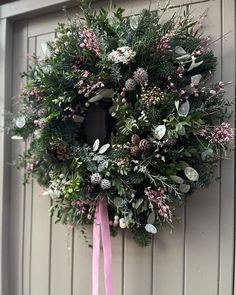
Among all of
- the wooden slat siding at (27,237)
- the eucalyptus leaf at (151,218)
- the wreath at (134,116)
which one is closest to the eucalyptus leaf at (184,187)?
the wreath at (134,116)

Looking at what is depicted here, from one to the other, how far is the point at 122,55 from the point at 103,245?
0.58m

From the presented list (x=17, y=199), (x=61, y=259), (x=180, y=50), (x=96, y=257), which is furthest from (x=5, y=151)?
(x=180, y=50)

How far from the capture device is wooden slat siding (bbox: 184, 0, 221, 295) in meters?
1.13

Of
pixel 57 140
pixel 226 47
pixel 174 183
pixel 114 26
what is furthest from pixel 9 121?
pixel 226 47

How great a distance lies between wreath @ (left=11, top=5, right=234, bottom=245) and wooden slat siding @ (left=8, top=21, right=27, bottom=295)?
1.00 feet

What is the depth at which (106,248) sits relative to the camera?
1.17m

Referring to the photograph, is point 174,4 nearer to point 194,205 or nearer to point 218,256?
point 194,205

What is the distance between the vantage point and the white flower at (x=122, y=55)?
1060 millimetres

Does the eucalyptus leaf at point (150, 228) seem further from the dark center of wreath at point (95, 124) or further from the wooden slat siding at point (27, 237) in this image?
the wooden slat siding at point (27, 237)

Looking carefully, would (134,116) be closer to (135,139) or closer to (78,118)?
(135,139)

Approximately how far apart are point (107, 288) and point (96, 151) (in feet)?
1.41

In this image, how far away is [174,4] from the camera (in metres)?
1.22

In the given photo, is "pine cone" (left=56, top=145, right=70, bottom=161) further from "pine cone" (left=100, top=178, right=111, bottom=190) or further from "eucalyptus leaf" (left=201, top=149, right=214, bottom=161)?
"eucalyptus leaf" (left=201, top=149, right=214, bottom=161)

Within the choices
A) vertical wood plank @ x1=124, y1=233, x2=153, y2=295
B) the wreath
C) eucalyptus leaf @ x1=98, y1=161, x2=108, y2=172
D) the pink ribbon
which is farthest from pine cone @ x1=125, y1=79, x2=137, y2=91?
vertical wood plank @ x1=124, y1=233, x2=153, y2=295
